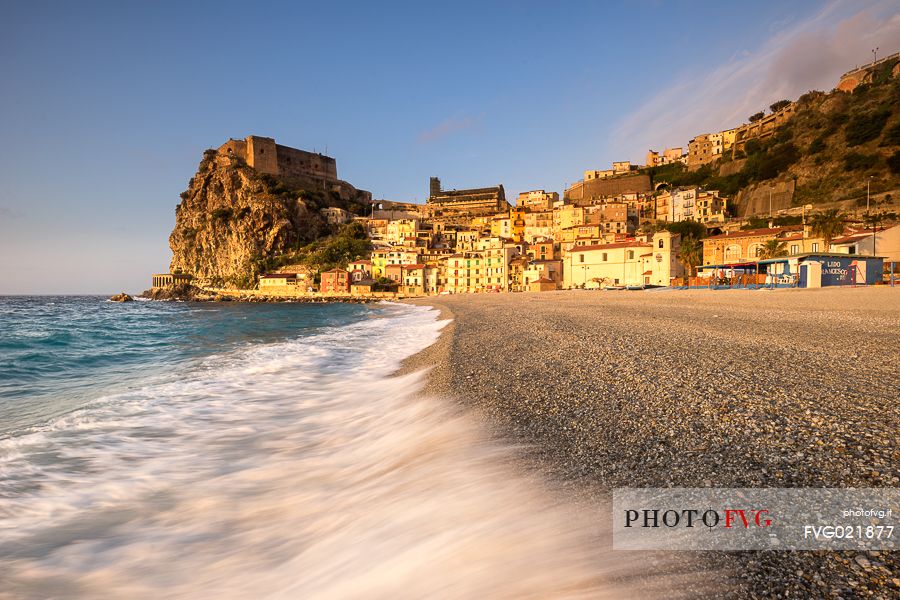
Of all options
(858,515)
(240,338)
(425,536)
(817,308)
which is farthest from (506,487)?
(240,338)

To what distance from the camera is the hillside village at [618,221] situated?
148 ft

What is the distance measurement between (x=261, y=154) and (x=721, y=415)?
12122cm

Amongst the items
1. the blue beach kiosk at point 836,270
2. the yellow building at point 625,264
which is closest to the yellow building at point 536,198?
the yellow building at point 625,264

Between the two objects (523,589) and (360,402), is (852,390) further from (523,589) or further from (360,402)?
(360,402)

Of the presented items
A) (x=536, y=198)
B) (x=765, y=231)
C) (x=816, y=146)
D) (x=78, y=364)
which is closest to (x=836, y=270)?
(x=765, y=231)

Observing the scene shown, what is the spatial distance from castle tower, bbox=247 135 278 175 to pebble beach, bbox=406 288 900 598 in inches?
4520

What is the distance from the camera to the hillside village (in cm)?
4523

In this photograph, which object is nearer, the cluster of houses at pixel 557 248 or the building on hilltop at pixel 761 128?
the cluster of houses at pixel 557 248

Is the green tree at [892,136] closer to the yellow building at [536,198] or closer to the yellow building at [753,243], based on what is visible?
the yellow building at [753,243]

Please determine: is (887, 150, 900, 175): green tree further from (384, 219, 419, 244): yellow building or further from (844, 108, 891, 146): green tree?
(384, 219, 419, 244): yellow building

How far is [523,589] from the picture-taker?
81.2 inches

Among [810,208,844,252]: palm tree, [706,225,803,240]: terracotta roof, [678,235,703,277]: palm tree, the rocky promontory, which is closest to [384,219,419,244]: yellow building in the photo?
the rocky promontory

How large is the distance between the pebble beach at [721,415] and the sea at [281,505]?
0.50 m

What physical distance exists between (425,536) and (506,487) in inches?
26.1
